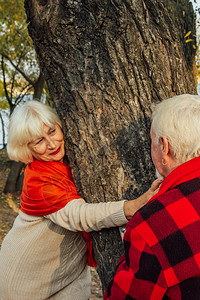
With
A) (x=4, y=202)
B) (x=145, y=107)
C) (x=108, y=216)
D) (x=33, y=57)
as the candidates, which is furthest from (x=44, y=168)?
(x=33, y=57)

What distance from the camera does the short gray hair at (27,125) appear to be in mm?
2119

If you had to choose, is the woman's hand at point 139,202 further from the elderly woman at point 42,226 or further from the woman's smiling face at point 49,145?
the woman's smiling face at point 49,145

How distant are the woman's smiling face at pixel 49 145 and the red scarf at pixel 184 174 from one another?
3.46 feet

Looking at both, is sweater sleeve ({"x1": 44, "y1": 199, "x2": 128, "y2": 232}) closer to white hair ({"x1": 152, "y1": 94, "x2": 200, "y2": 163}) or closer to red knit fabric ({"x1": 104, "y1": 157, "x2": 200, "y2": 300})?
red knit fabric ({"x1": 104, "y1": 157, "x2": 200, "y2": 300})

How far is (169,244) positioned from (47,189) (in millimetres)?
1052

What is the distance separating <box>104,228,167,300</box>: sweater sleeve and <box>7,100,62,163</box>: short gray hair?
3.69 ft

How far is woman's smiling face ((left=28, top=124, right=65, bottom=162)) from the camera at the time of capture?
2.15 metres

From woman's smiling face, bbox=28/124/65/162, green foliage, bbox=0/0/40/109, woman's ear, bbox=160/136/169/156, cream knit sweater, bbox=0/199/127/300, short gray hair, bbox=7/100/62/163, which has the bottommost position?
cream knit sweater, bbox=0/199/127/300

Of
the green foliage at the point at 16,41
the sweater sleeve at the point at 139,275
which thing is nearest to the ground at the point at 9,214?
the sweater sleeve at the point at 139,275

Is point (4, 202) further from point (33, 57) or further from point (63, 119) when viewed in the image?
point (63, 119)

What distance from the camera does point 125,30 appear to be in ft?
6.06

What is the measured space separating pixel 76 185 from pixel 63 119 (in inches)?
19.3

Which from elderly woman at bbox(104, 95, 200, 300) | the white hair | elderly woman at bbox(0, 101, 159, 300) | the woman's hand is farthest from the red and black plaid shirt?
elderly woman at bbox(0, 101, 159, 300)

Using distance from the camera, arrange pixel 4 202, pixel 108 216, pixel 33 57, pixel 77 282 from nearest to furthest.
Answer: pixel 108 216 < pixel 77 282 < pixel 4 202 < pixel 33 57
